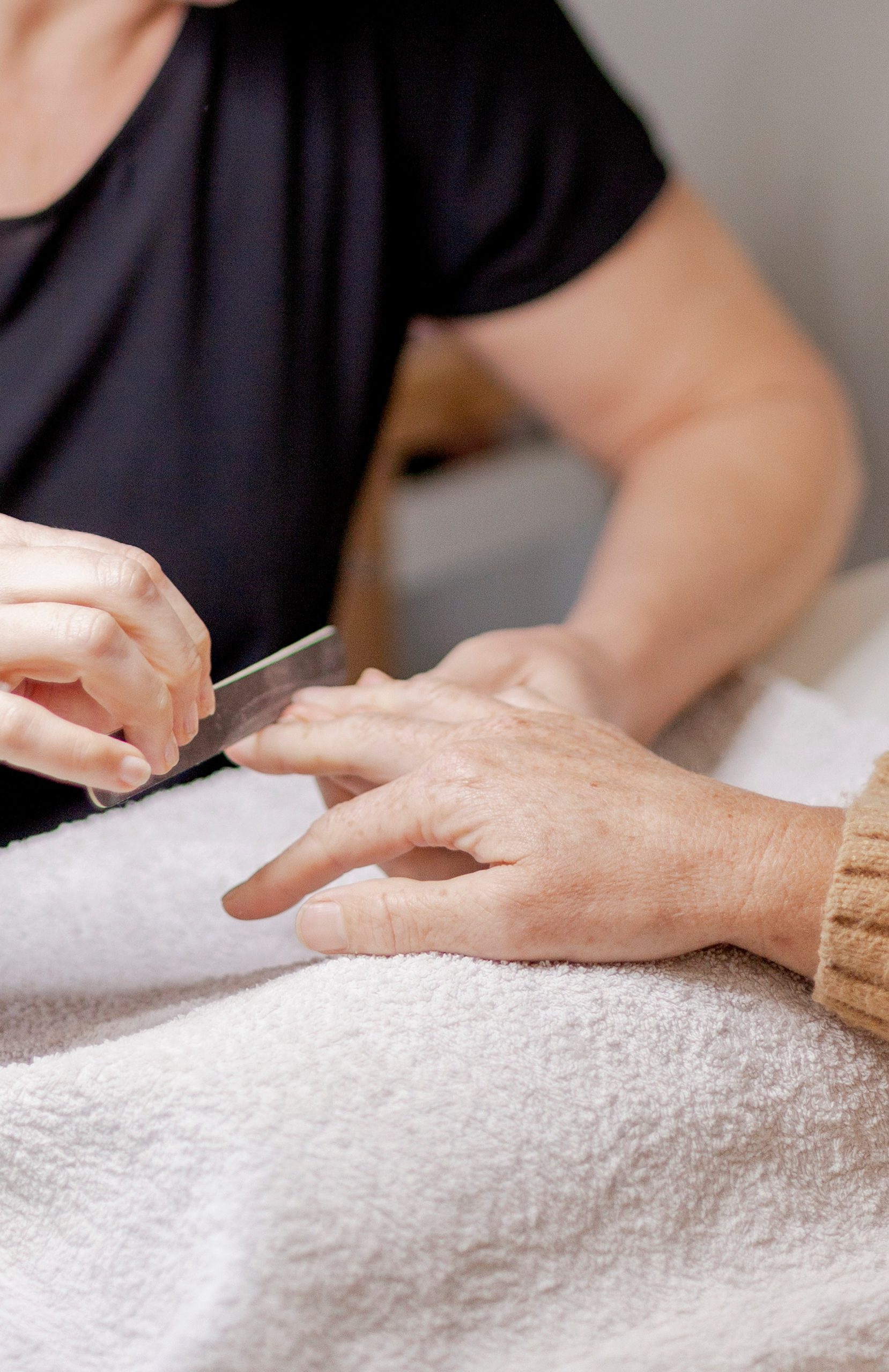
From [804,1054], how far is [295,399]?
1.45 ft

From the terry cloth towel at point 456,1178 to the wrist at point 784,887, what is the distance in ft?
0.04

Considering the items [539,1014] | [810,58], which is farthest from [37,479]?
[810,58]

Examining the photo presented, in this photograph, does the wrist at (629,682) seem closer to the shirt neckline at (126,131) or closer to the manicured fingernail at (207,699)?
the manicured fingernail at (207,699)

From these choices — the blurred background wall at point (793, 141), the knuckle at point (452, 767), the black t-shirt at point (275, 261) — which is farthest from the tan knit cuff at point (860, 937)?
the blurred background wall at point (793, 141)

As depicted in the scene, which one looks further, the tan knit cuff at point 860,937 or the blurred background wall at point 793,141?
the blurred background wall at point 793,141

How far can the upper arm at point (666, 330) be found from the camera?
0.72 meters

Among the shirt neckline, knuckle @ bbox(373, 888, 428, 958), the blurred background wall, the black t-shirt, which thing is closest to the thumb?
knuckle @ bbox(373, 888, 428, 958)

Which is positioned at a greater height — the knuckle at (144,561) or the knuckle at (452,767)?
the knuckle at (144,561)

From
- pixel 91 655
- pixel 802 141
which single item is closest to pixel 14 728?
pixel 91 655

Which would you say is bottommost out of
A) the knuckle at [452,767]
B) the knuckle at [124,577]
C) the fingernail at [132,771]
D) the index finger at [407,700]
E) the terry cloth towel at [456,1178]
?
the terry cloth towel at [456,1178]

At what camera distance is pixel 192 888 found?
52cm

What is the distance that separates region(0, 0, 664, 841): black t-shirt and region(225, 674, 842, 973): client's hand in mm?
228

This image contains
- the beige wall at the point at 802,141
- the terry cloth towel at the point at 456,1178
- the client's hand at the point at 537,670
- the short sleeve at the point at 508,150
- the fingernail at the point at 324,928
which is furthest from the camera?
the beige wall at the point at 802,141

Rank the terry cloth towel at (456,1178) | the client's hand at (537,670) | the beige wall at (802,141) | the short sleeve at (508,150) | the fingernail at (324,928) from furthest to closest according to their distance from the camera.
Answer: the beige wall at (802,141), the short sleeve at (508,150), the client's hand at (537,670), the fingernail at (324,928), the terry cloth towel at (456,1178)
